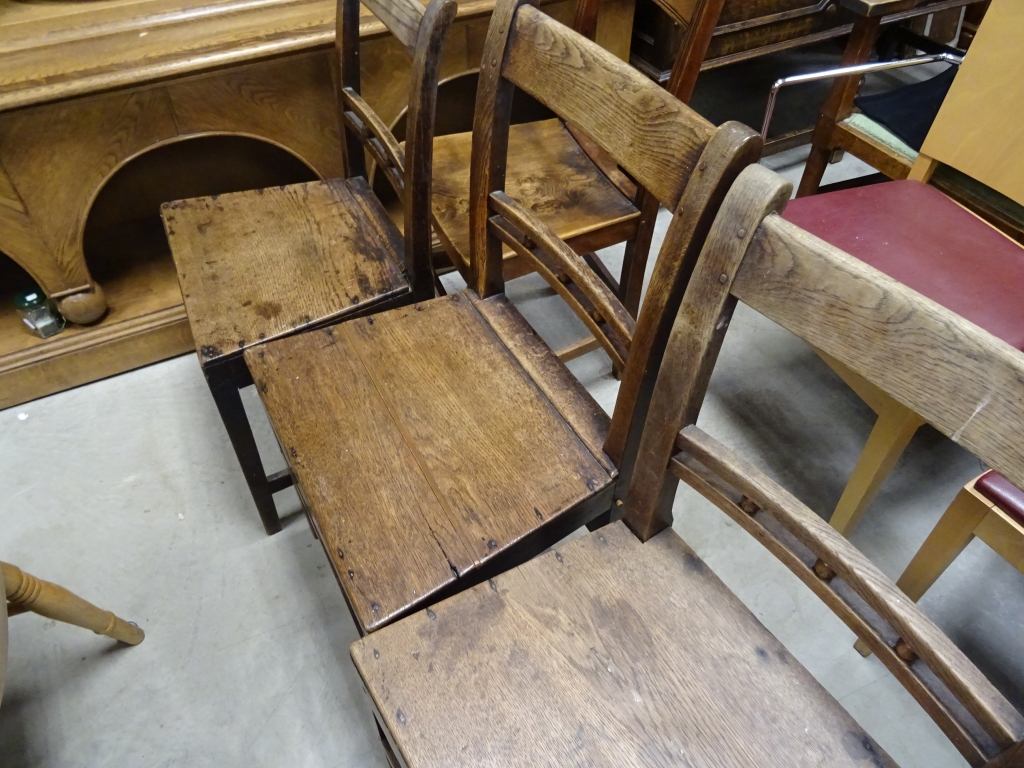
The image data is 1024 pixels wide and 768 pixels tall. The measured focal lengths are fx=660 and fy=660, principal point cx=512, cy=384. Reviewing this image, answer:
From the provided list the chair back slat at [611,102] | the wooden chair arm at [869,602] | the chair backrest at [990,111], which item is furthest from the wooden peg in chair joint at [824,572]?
the chair backrest at [990,111]

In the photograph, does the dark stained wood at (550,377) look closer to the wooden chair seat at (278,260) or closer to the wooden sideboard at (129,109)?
the wooden chair seat at (278,260)

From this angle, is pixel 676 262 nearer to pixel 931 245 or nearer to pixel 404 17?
pixel 404 17

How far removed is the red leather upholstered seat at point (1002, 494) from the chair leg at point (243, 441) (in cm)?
113

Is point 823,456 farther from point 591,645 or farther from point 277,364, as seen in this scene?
point 277,364

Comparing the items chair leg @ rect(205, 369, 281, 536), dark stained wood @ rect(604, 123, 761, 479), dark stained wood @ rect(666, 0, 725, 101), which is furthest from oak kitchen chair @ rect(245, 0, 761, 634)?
dark stained wood @ rect(666, 0, 725, 101)

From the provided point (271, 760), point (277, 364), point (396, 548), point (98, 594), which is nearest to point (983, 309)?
point (396, 548)

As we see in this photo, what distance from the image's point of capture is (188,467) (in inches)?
59.6

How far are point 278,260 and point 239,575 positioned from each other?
64cm

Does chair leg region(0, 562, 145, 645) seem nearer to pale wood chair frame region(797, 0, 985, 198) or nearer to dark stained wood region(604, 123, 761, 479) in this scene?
dark stained wood region(604, 123, 761, 479)

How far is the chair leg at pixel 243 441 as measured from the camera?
3.57 feet

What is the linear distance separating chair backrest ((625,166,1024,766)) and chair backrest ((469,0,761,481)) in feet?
0.14

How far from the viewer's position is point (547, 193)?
1.37 meters

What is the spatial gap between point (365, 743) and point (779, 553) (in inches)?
31.6

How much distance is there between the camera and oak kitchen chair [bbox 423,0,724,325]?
1.22 metres
